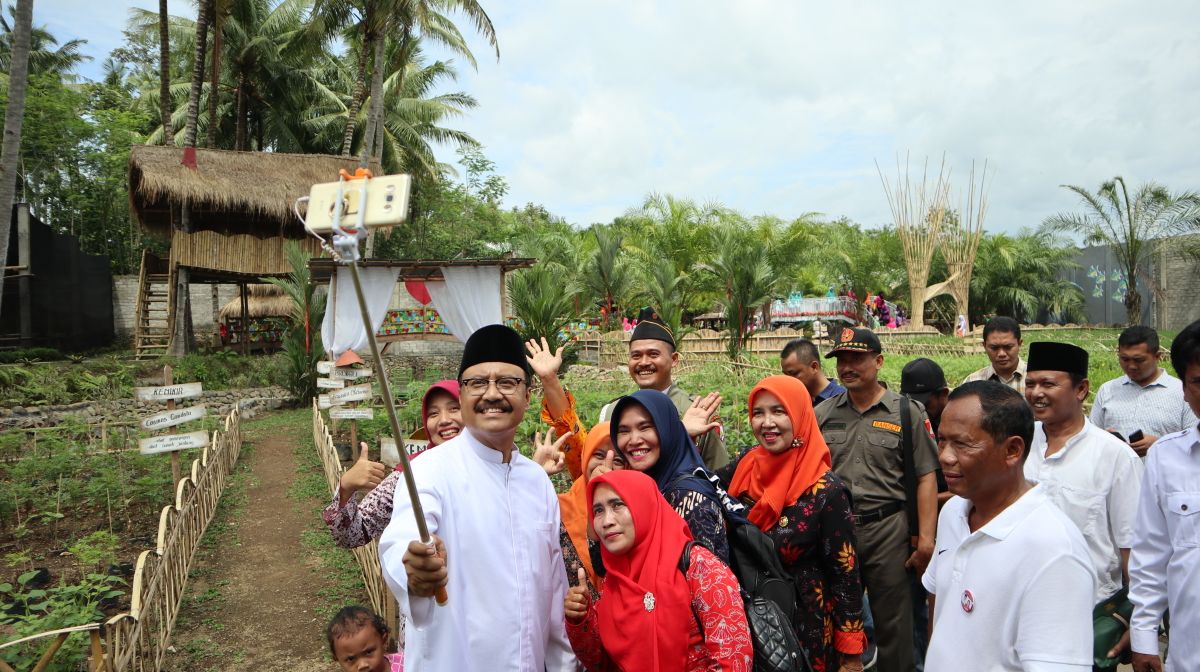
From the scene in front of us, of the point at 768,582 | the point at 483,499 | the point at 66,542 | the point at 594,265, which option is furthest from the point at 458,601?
the point at 594,265

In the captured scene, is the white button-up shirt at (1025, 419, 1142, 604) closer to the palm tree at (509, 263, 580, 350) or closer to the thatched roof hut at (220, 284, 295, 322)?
the palm tree at (509, 263, 580, 350)

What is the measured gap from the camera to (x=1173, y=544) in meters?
1.98

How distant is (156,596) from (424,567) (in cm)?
336

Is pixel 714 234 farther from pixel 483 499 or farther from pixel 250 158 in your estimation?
pixel 483 499

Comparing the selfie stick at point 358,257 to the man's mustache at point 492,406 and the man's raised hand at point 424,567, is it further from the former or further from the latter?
the man's mustache at point 492,406

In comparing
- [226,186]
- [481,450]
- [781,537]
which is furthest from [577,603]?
[226,186]

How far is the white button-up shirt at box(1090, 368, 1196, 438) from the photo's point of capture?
325cm

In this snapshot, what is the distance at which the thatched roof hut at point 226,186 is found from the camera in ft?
51.2

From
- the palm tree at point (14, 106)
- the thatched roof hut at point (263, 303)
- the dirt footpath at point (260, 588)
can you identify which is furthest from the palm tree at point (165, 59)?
the dirt footpath at point (260, 588)

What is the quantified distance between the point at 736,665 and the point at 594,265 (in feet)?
65.9

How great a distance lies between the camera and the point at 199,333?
2152 cm

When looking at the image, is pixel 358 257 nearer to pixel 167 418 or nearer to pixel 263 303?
pixel 167 418

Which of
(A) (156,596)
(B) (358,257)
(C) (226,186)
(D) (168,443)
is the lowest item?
(A) (156,596)

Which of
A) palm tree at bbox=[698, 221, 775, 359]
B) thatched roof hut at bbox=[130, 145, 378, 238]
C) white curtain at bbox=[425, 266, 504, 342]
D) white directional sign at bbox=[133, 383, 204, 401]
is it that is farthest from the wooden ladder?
palm tree at bbox=[698, 221, 775, 359]
